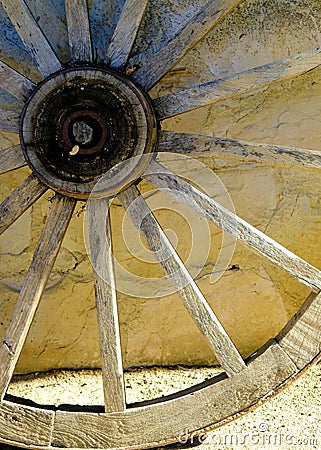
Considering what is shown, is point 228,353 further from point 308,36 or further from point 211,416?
point 308,36

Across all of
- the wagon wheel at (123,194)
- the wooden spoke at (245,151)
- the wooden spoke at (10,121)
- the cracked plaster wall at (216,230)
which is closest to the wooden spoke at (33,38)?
the wagon wheel at (123,194)

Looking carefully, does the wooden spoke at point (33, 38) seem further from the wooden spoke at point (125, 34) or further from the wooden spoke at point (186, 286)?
the wooden spoke at point (186, 286)

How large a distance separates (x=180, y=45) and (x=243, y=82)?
201 millimetres

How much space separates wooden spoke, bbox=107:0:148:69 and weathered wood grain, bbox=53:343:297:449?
848 millimetres

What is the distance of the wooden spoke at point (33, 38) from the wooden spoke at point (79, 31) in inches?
2.3

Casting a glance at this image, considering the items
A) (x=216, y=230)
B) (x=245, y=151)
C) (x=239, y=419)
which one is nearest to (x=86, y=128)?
(x=245, y=151)

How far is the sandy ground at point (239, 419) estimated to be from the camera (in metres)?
1.84

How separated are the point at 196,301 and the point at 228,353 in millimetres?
156

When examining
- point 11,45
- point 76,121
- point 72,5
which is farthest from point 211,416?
point 11,45

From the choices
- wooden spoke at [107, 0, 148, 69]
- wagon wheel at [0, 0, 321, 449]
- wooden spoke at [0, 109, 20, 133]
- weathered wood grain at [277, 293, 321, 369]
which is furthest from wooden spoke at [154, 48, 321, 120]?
weathered wood grain at [277, 293, 321, 369]

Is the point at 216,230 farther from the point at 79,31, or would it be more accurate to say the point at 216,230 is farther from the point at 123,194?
the point at 79,31

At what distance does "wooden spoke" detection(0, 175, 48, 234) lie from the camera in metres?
1.68

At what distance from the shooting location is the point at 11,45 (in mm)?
1979

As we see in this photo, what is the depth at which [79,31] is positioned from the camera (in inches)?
66.2
